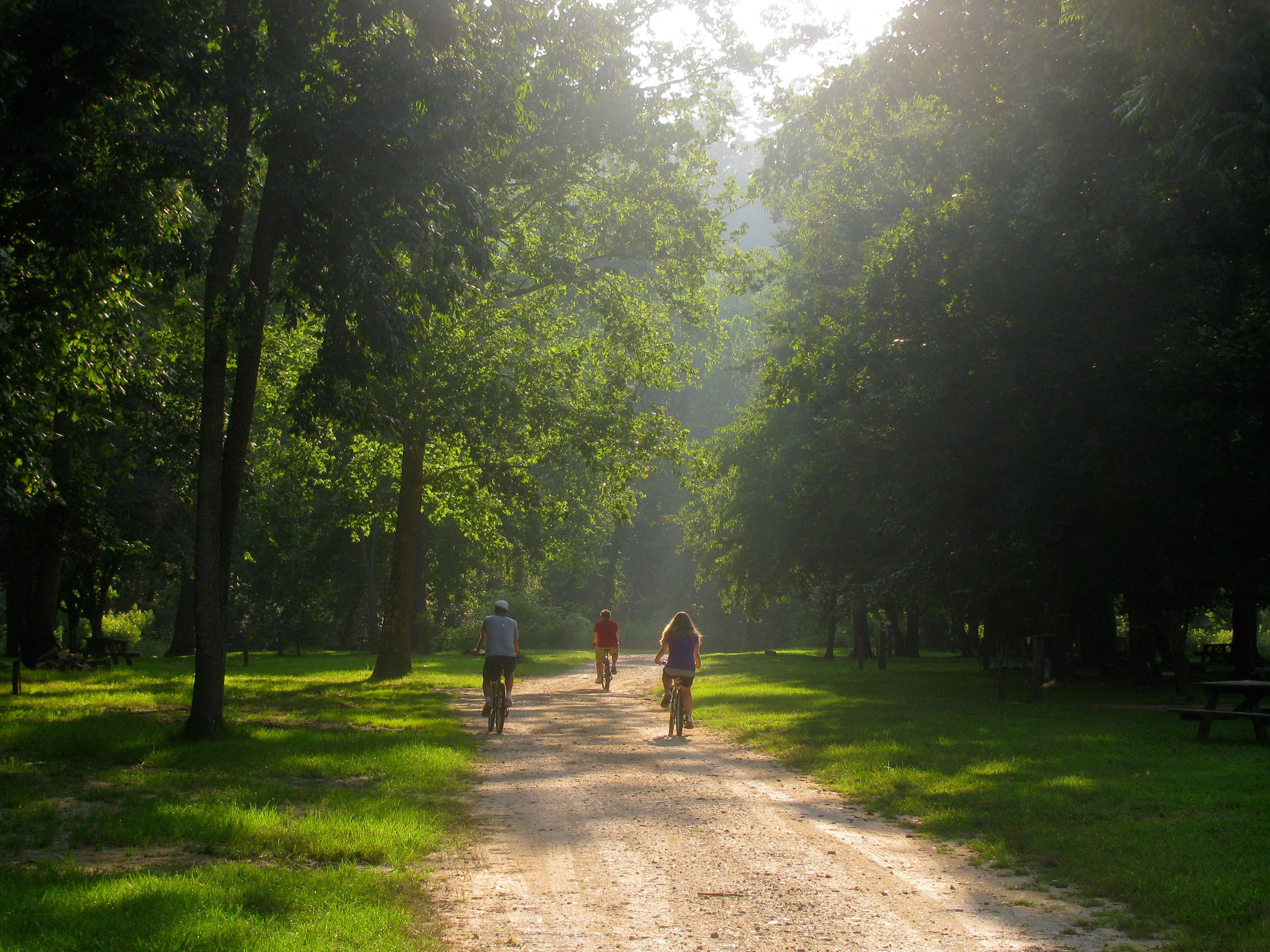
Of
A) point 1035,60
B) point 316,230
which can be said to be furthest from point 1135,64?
point 316,230

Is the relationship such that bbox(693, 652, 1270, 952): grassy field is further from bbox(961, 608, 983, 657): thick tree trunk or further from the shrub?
the shrub

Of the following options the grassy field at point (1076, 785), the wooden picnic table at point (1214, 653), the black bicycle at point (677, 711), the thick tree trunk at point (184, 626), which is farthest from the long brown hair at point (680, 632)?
the wooden picnic table at point (1214, 653)

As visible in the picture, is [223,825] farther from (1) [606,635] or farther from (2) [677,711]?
(1) [606,635]

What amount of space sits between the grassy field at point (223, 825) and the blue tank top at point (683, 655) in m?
3.13

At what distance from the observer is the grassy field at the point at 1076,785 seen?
21.4 feet

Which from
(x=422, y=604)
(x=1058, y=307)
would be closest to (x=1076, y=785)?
(x=1058, y=307)

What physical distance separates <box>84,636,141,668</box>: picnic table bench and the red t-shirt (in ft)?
47.0

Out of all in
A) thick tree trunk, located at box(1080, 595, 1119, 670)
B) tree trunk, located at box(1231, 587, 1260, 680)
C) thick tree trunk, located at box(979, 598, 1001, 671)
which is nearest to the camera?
thick tree trunk, located at box(1080, 595, 1119, 670)

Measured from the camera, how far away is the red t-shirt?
25984 millimetres

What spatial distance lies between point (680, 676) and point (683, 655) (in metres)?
0.30

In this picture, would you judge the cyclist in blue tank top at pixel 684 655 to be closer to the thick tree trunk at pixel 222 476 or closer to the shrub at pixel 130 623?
the thick tree trunk at pixel 222 476

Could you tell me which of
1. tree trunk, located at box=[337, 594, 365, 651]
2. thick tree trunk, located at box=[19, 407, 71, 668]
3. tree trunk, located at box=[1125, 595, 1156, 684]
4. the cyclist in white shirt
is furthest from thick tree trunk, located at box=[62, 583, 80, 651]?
tree trunk, located at box=[1125, 595, 1156, 684]

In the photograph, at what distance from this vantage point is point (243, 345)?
13.0 metres

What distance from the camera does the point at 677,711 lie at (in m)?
15.5
